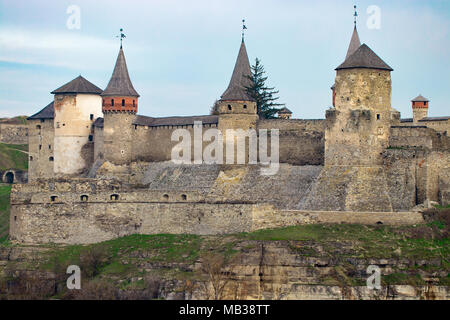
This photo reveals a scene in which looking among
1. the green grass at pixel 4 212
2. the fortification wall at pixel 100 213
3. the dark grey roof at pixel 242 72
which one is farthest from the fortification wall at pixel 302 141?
the green grass at pixel 4 212

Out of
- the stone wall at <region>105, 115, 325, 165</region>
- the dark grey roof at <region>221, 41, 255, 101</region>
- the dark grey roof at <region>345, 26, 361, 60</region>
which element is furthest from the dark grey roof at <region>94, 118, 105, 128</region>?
the dark grey roof at <region>345, 26, 361, 60</region>

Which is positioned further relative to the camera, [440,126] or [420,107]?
[420,107]

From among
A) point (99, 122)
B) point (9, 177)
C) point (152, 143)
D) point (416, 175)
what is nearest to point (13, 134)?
point (9, 177)

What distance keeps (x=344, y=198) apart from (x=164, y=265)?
11.5 meters

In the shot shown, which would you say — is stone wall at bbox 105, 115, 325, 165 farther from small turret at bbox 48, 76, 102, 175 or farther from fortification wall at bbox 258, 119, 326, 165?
small turret at bbox 48, 76, 102, 175

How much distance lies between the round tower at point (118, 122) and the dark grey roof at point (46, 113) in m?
6.70

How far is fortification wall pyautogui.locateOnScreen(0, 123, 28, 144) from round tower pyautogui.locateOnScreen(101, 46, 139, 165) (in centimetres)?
2848

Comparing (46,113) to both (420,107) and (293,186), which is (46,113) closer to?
(293,186)

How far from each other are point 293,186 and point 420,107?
1936cm

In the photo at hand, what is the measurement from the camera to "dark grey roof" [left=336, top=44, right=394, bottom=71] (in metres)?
68.6

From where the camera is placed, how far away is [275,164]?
74.4 meters

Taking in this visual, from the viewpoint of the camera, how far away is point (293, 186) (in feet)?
236

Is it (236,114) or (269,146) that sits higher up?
(236,114)
